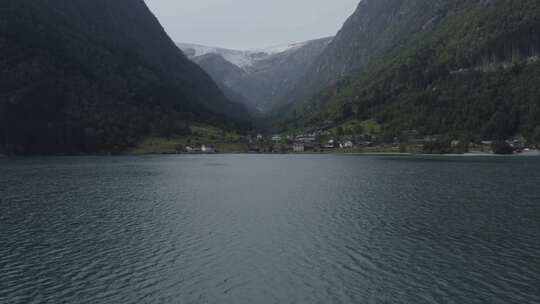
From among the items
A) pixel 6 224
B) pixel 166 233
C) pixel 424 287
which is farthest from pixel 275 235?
pixel 6 224

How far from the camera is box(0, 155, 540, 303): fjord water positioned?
3262 cm

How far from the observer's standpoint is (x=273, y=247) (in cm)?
4638

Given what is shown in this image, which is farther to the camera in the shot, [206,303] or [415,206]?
A: [415,206]

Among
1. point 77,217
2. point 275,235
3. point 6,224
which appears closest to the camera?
point 275,235

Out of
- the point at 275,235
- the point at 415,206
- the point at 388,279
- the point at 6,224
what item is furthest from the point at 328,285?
the point at 6,224

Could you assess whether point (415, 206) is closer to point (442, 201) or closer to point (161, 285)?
point (442, 201)

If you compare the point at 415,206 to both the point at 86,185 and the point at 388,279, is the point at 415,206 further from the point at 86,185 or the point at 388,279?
the point at 86,185

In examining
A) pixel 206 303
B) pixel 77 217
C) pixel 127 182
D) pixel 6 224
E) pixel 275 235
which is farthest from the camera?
pixel 127 182

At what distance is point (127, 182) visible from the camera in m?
114

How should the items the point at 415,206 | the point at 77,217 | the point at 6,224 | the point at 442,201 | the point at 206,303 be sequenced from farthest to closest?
1. the point at 442,201
2. the point at 415,206
3. the point at 77,217
4. the point at 6,224
5. the point at 206,303

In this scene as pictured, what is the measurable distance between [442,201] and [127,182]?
78.3m

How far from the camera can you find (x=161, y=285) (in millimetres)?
34000

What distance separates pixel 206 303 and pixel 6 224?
40.9 metres

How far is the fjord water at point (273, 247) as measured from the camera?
32625mm
